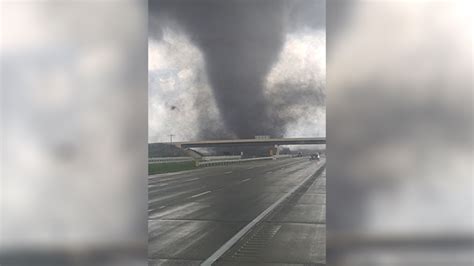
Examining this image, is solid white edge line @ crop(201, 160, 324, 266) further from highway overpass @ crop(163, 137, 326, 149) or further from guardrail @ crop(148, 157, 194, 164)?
guardrail @ crop(148, 157, 194, 164)

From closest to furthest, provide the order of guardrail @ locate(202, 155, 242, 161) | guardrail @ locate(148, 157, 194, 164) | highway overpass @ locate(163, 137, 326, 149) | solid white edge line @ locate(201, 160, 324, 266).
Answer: solid white edge line @ locate(201, 160, 324, 266), highway overpass @ locate(163, 137, 326, 149), guardrail @ locate(202, 155, 242, 161), guardrail @ locate(148, 157, 194, 164)

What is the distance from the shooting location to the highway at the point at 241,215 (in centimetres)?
461

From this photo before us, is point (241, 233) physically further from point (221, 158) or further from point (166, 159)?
point (166, 159)

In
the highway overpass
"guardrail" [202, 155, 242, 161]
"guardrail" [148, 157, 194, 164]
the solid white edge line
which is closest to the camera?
the solid white edge line

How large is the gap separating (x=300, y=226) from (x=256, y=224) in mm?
469

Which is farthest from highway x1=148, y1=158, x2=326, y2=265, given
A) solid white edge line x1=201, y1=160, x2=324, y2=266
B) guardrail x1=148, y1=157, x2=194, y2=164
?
guardrail x1=148, y1=157, x2=194, y2=164

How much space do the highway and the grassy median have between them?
8cm

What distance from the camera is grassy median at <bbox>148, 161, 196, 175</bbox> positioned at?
511cm

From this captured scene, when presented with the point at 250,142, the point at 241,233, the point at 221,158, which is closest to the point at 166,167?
the point at 221,158

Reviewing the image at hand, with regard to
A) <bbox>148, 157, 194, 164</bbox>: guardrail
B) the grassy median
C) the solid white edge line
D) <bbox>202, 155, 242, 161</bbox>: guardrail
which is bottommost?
the solid white edge line

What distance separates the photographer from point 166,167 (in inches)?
201

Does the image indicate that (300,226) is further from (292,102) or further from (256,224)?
(292,102)

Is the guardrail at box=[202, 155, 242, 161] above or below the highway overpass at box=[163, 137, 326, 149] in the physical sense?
below

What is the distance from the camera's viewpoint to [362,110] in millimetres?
4145
